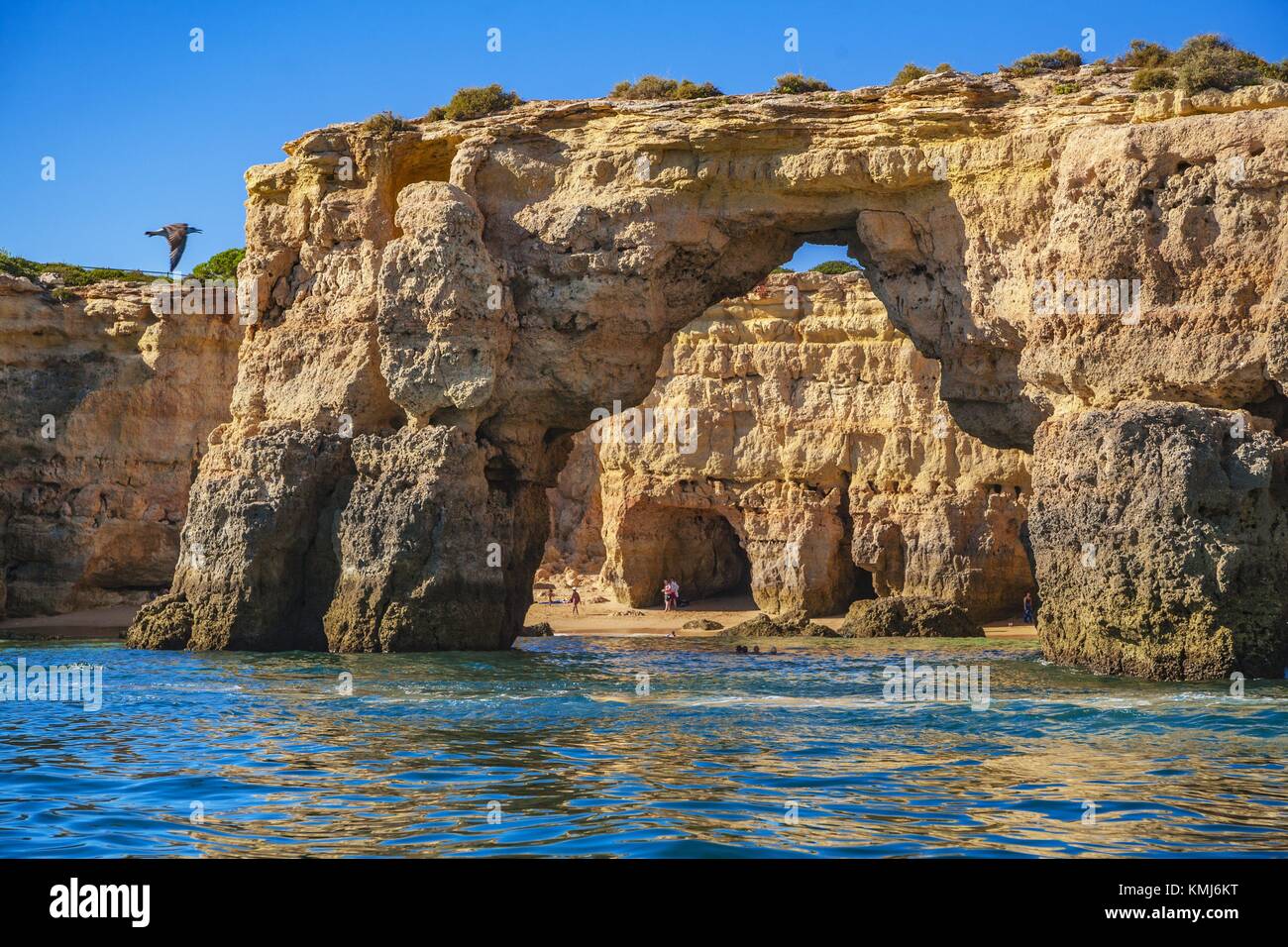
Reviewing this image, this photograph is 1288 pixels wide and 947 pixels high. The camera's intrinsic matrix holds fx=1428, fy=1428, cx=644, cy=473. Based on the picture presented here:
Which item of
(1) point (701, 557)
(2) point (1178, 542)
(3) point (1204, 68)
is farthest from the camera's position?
(1) point (701, 557)

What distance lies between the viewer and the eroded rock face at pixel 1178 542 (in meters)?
19.7

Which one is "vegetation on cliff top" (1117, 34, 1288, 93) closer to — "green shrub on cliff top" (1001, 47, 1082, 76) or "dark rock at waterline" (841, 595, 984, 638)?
"green shrub on cliff top" (1001, 47, 1082, 76)

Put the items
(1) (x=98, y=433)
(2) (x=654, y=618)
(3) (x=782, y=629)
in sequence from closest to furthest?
1. (3) (x=782, y=629)
2. (1) (x=98, y=433)
3. (2) (x=654, y=618)

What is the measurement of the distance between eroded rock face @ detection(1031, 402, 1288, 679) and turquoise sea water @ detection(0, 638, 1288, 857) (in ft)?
2.79

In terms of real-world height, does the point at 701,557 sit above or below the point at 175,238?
below

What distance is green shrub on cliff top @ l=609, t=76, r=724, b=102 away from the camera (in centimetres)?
2848

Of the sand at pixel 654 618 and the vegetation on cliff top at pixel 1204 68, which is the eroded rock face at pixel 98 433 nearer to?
the sand at pixel 654 618

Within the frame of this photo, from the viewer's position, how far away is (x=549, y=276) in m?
27.7

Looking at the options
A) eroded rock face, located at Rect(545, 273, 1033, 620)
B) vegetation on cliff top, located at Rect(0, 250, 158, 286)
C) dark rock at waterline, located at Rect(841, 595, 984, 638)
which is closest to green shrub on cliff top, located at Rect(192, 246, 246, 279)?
vegetation on cliff top, located at Rect(0, 250, 158, 286)

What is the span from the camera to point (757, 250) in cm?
2861

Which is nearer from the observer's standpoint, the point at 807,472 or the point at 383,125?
the point at 383,125

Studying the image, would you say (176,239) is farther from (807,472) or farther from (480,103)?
(807,472)

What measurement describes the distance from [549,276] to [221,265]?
2698 cm

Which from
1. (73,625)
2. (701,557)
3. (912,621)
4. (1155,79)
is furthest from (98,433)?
(1155,79)
